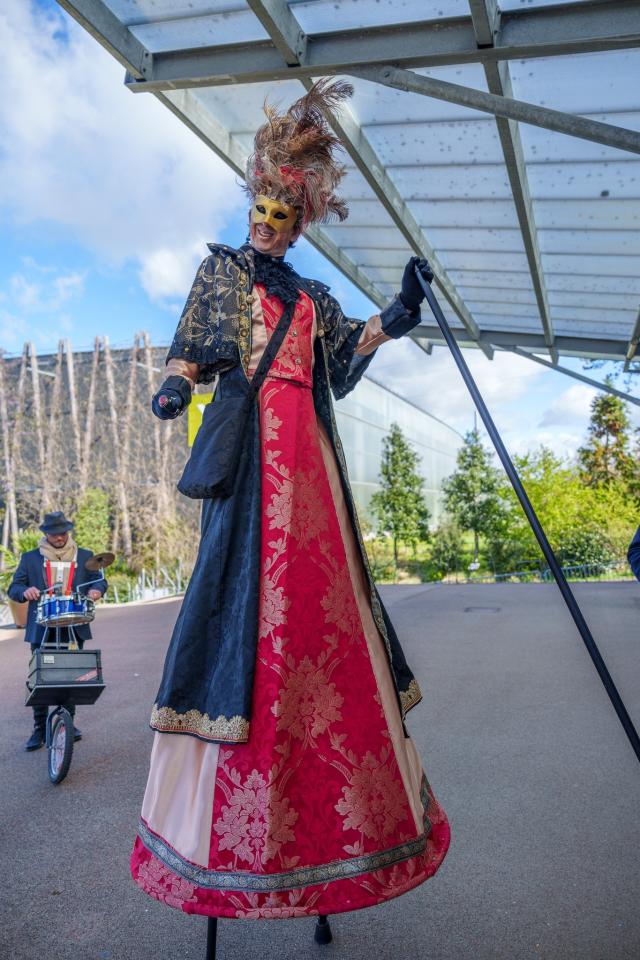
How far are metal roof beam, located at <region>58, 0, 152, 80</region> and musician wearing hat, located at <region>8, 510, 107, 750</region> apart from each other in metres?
3.09

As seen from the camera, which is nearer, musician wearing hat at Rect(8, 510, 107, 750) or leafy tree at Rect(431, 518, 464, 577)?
musician wearing hat at Rect(8, 510, 107, 750)

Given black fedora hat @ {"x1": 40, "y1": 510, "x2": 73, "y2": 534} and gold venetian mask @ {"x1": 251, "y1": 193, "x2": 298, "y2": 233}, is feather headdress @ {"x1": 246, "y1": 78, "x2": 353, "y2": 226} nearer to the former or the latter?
gold venetian mask @ {"x1": 251, "y1": 193, "x2": 298, "y2": 233}

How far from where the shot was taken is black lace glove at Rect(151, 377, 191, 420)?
2162mm

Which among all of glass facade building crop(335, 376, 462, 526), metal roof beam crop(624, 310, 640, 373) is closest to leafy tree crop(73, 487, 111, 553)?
glass facade building crop(335, 376, 462, 526)

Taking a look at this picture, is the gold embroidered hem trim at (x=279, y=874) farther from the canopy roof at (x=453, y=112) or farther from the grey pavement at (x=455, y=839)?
the canopy roof at (x=453, y=112)

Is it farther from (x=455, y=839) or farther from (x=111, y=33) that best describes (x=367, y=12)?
(x=455, y=839)

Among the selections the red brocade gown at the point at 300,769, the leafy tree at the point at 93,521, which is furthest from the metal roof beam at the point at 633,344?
the leafy tree at the point at 93,521

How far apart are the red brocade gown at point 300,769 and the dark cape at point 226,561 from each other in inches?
1.5

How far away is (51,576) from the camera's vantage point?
5191mm

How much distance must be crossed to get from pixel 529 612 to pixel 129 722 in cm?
728

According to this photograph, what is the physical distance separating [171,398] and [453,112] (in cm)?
472

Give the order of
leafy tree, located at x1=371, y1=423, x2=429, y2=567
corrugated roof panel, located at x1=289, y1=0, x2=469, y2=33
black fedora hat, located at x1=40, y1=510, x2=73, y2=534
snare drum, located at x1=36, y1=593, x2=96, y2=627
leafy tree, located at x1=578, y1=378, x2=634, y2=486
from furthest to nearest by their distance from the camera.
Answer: leafy tree, located at x1=578, y1=378, x2=634, y2=486
leafy tree, located at x1=371, y1=423, x2=429, y2=567
black fedora hat, located at x1=40, y1=510, x2=73, y2=534
corrugated roof panel, located at x1=289, y1=0, x2=469, y2=33
snare drum, located at x1=36, y1=593, x2=96, y2=627

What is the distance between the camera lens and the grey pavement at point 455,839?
7.70ft

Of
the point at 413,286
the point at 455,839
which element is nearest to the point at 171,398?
the point at 413,286
